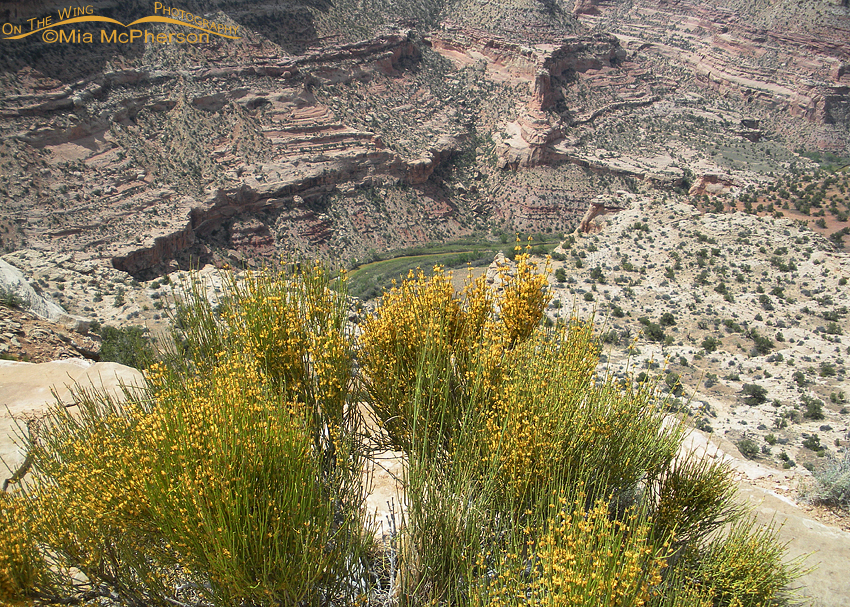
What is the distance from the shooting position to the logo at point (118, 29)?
1809 inches

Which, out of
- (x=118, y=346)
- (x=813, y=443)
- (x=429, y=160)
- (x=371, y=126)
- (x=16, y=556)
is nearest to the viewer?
(x=16, y=556)

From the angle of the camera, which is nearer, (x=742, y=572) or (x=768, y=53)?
(x=742, y=572)

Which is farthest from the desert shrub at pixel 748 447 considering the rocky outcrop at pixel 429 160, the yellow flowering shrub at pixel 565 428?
the rocky outcrop at pixel 429 160

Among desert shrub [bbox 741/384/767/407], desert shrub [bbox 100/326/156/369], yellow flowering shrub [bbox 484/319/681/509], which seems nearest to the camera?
yellow flowering shrub [bbox 484/319/681/509]

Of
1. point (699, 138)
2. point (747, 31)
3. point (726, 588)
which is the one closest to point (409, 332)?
point (726, 588)

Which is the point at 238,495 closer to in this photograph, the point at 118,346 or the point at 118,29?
the point at 118,346

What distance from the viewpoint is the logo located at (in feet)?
151

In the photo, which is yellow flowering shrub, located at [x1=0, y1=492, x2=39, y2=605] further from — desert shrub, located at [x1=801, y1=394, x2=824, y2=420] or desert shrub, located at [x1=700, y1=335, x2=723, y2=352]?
desert shrub, located at [x1=700, y1=335, x2=723, y2=352]

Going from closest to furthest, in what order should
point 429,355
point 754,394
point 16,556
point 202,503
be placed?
point 202,503
point 16,556
point 429,355
point 754,394

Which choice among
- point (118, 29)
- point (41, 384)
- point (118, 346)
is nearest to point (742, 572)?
point (41, 384)

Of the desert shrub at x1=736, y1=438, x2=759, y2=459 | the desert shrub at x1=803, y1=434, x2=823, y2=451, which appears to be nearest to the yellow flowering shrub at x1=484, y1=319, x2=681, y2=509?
the desert shrub at x1=736, y1=438, x2=759, y2=459

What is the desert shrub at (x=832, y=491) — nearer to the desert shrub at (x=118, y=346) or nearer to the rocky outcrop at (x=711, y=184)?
the desert shrub at (x=118, y=346)

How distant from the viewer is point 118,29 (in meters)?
51.6

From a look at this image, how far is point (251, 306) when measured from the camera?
26.2 ft
